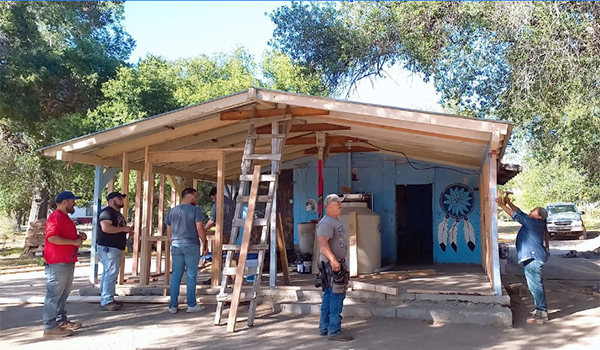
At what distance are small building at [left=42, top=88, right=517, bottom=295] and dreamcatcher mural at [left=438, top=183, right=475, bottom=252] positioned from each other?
2 centimetres

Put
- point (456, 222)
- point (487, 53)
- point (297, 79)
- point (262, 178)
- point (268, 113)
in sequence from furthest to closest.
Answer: point (297, 79) → point (487, 53) → point (456, 222) → point (268, 113) → point (262, 178)

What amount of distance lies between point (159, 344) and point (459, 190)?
7634 mm

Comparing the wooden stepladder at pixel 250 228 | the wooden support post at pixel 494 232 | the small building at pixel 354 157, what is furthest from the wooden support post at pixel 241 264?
the wooden support post at pixel 494 232

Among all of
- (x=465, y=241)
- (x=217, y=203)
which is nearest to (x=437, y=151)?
(x=465, y=241)

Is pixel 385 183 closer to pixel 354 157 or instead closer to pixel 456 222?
pixel 354 157

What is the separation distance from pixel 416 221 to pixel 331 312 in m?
10.1

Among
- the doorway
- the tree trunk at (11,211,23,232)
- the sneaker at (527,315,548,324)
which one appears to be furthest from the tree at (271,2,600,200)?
the tree trunk at (11,211,23,232)

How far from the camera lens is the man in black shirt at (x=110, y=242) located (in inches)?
258

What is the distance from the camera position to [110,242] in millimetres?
6582

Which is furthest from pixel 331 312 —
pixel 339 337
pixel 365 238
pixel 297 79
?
pixel 297 79

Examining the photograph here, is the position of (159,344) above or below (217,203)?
below

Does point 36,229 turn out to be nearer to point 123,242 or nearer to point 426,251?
point 123,242

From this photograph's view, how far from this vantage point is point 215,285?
23.7 feet

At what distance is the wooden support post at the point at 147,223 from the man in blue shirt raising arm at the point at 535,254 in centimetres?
524
